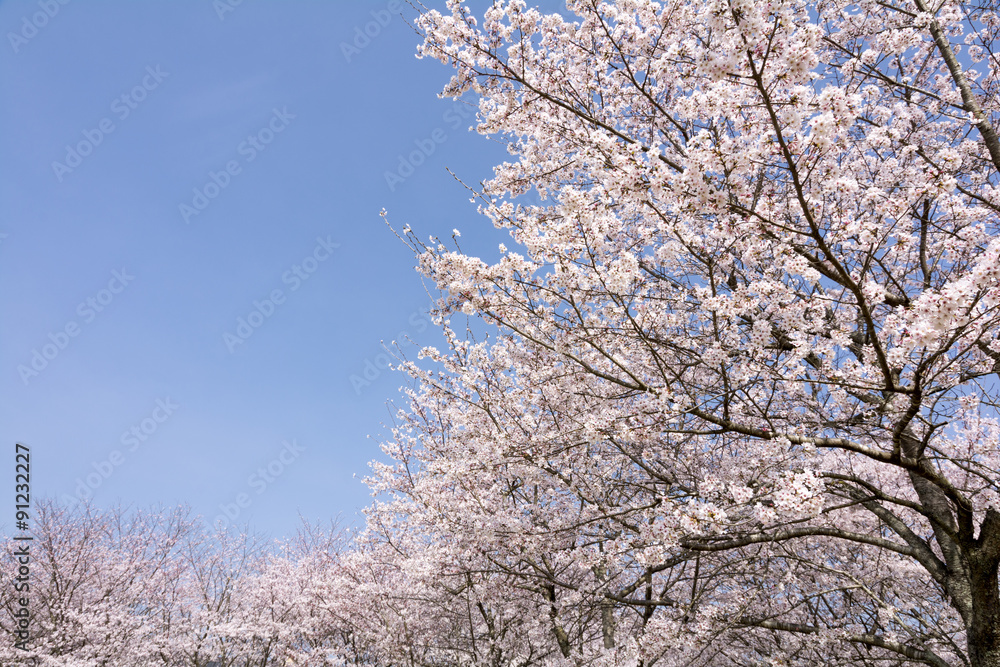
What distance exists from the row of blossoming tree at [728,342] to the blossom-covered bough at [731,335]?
40 mm

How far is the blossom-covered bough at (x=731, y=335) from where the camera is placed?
11.2 feet

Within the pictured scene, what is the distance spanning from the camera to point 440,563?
746 centimetres

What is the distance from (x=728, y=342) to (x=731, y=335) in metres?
0.12

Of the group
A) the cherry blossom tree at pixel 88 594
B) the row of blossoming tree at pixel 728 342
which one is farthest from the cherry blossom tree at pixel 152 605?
the row of blossoming tree at pixel 728 342

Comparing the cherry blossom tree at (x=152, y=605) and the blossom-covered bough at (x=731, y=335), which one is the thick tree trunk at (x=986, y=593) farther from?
the cherry blossom tree at (x=152, y=605)

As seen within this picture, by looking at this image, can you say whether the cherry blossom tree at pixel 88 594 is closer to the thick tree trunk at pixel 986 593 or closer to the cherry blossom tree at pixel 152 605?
the cherry blossom tree at pixel 152 605

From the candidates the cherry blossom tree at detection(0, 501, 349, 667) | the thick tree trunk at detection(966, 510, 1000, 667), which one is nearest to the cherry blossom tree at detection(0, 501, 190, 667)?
the cherry blossom tree at detection(0, 501, 349, 667)

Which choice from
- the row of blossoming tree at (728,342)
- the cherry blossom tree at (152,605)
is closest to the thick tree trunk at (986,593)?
the row of blossoming tree at (728,342)

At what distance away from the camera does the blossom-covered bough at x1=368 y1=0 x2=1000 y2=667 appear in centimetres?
342

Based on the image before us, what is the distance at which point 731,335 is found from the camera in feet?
15.1

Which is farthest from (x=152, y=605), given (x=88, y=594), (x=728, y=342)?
(x=728, y=342)

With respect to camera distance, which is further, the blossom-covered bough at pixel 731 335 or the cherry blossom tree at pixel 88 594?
the cherry blossom tree at pixel 88 594

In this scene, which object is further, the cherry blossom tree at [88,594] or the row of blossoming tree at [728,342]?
the cherry blossom tree at [88,594]

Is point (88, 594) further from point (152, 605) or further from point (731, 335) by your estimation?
point (731, 335)
